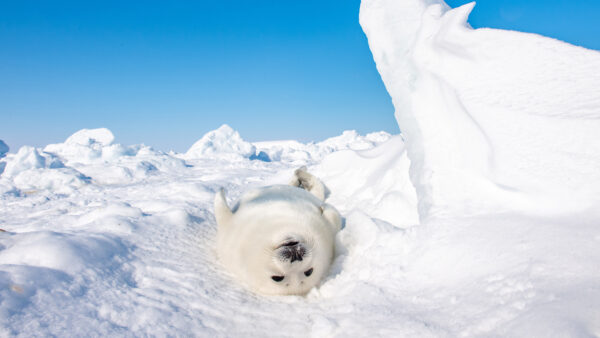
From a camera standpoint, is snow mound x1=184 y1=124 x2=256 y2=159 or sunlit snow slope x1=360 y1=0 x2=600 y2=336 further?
snow mound x1=184 y1=124 x2=256 y2=159

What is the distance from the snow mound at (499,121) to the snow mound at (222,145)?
2551cm

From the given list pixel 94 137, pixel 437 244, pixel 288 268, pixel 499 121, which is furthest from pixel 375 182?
pixel 94 137

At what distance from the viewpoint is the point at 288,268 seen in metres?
2.14

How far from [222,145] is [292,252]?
27662 mm

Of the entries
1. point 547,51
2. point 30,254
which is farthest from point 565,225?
point 30,254

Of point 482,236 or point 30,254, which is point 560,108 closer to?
point 482,236

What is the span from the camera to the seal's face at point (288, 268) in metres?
2.15

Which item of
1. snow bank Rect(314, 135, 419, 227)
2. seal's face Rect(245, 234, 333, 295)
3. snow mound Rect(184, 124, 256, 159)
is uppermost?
snow mound Rect(184, 124, 256, 159)

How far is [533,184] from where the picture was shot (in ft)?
6.72

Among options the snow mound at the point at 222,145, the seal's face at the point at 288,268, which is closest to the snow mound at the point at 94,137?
the snow mound at the point at 222,145

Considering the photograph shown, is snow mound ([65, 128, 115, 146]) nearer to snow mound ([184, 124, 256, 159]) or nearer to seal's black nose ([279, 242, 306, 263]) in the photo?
snow mound ([184, 124, 256, 159])

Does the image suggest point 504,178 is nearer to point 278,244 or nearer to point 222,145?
point 278,244

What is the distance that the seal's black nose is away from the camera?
2.14 meters

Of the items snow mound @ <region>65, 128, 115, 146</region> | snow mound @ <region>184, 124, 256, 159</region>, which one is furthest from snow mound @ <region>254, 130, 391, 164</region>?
snow mound @ <region>65, 128, 115, 146</region>
